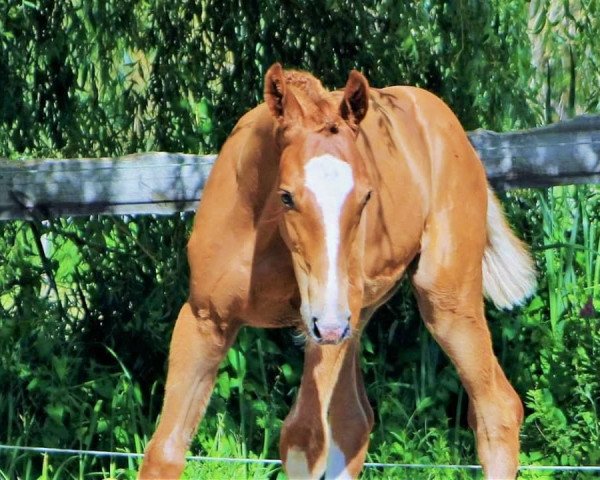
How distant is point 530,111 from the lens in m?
5.60

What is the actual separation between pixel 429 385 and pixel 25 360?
175cm

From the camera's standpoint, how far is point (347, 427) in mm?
4555

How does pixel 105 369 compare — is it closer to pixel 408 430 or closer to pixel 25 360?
pixel 25 360

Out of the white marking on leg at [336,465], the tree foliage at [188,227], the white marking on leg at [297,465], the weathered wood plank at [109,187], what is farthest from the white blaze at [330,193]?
the tree foliage at [188,227]

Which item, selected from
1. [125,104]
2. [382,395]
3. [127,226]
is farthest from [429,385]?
[125,104]

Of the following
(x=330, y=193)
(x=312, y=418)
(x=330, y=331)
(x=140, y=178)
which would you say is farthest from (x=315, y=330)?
(x=140, y=178)

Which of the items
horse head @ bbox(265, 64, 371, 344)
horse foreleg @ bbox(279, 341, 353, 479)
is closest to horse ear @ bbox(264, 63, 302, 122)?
horse head @ bbox(265, 64, 371, 344)

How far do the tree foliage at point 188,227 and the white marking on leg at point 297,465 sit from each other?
3.41 ft

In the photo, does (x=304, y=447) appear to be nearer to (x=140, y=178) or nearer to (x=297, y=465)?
(x=297, y=465)

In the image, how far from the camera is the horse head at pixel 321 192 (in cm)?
336

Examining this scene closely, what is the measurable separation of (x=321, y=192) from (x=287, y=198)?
0.38 feet

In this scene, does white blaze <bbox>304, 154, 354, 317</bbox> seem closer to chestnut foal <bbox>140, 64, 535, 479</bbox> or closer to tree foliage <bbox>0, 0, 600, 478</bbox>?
chestnut foal <bbox>140, 64, 535, 479</bbox>

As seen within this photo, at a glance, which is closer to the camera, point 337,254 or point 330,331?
point 330,331

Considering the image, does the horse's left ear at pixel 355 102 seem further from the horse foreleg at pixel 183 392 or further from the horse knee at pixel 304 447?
the horse knee at pixel 304 447
